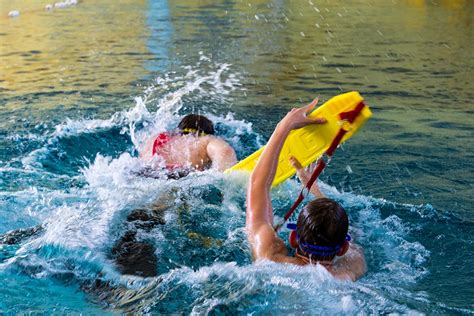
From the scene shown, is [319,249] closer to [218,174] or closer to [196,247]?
[196,247]

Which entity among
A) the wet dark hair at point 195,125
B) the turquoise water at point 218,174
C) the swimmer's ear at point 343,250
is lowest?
the turquoise water at point 218,174

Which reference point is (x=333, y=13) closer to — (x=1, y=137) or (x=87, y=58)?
(x=87, y=58)

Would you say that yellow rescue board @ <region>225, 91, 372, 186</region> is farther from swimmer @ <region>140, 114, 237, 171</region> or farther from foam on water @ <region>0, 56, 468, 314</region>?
swimmer @ <region>140, 114, 237, 171</region>

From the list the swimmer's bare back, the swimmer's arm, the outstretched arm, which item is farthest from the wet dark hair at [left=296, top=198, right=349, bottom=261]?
the swimmer's bare back

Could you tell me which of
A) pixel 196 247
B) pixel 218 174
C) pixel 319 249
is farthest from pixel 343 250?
pixel 218 174

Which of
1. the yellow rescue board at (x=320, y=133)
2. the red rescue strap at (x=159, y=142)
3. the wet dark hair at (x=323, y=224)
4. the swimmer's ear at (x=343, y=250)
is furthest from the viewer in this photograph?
the red rescue strap at (x=159, y=142)

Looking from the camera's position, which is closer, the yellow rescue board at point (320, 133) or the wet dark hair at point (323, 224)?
the wet dark hair at point (323, 224)

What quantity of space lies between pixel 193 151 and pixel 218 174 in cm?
44

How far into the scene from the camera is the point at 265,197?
367 centimetres

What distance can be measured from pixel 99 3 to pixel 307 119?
18.8 metres

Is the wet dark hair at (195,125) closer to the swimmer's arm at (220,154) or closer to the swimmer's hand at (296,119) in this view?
the swimmer's arm at (220,154)

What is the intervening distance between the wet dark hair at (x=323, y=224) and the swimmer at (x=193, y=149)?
2.23 m

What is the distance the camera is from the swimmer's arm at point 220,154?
5.54 m

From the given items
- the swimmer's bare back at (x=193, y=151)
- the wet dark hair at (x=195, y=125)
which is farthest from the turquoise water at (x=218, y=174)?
the wet dark hair at (x=195, y=125)
